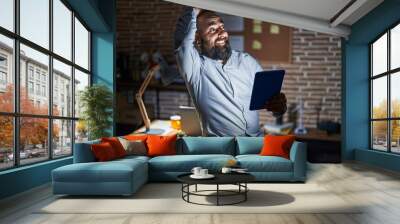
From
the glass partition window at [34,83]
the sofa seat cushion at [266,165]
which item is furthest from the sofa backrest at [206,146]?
the glass partition window at [34,83]

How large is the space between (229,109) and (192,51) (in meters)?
1.53

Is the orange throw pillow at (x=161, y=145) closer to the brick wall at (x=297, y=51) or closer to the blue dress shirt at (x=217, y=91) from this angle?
the blue dress shirt at (x=217, y=91)

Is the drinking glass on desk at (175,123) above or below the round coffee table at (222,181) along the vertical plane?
above

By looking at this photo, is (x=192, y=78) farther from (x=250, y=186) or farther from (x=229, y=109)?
(x=250, y=186)

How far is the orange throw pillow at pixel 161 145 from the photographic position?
20.9 feet

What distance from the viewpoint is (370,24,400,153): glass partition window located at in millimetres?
7793

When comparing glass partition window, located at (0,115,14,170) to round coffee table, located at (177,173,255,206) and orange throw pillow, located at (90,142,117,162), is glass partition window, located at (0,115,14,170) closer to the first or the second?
orange throw pillow, located at (90,142,117,162)

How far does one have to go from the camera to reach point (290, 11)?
27.5 ft

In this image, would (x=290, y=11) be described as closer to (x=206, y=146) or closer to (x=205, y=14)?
(x=205, y=14)

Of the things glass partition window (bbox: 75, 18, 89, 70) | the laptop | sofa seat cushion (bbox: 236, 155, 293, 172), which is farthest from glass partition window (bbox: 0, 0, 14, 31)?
the laptop

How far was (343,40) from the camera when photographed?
9.52 metres

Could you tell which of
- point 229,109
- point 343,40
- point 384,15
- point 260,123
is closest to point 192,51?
point 229,109

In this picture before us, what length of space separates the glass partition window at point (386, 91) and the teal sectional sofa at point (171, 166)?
2837mm

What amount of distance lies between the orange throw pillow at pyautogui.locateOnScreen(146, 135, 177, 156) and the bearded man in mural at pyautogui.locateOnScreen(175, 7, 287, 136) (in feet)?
9.93
